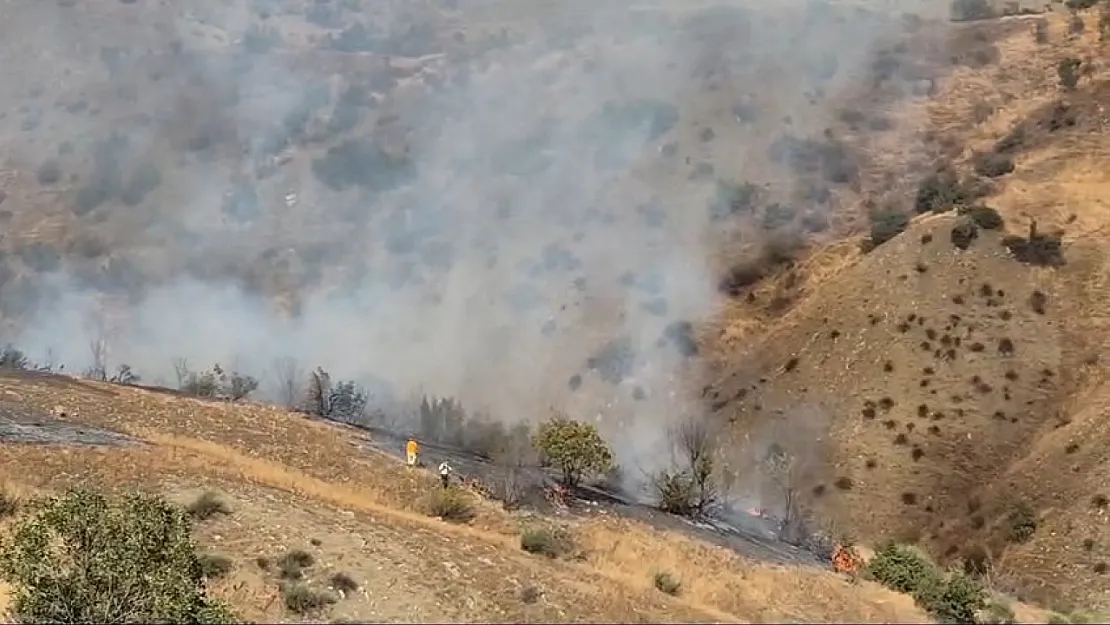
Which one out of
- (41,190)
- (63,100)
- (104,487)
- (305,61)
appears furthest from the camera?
(305,61)

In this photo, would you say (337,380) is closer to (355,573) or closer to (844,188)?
(844,188)

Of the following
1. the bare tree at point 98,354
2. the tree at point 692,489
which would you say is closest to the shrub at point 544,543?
the tree at point 692,489

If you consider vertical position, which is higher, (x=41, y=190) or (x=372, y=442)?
(x=41, y=190)

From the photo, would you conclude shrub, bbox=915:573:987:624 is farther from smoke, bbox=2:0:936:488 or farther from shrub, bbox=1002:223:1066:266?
shrub, bbox=1002:223:1066:266

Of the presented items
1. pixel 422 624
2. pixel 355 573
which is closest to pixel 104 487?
pixel 355 573

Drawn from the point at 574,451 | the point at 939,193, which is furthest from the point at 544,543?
the point at 939,193
